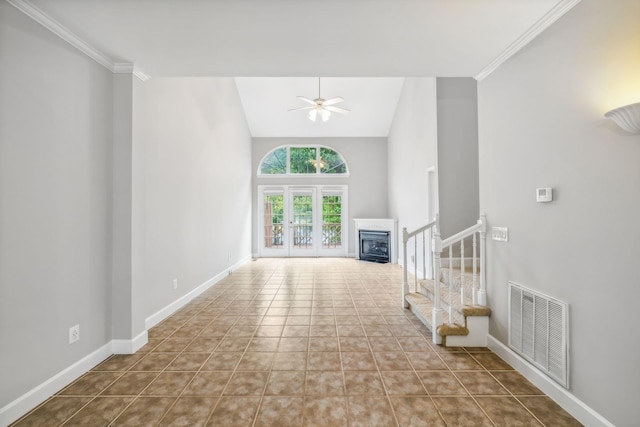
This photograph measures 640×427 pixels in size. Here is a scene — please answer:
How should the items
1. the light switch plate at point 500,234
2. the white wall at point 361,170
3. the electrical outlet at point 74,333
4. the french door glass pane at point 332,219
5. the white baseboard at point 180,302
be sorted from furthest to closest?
the french door glass pane at point 332,219
the white wall at point 361,170
the white baseboard at point 180,302
the light switch plate at point 500,234
the electrical outlet at point 74,333

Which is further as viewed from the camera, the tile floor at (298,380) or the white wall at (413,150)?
the white wall at (413,150)

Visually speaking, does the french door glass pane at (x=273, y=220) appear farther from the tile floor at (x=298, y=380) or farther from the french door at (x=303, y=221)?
the tile floor at (x=298, y=380)

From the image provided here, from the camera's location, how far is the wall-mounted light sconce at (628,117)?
1.45 m

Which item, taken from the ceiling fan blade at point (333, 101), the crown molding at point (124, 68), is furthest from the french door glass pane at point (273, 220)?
the crown molding at point (124, 68)

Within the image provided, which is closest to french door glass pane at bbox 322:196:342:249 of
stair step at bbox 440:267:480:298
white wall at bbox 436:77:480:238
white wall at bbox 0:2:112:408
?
white wall at bbox 436:77:480:238

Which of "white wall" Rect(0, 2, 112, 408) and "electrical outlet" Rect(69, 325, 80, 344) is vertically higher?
"white wall" Rect(0, 2, 112, 408)

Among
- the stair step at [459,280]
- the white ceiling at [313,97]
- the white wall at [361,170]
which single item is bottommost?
the stair step at [459,280]

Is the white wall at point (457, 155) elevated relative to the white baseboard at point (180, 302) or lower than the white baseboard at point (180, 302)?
elevated

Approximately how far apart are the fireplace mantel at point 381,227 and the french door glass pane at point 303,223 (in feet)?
4.13

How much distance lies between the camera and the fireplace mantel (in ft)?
24.2

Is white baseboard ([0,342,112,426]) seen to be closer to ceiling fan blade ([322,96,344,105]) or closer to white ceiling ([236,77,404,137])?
ceiling fan blade ([322,96,344,105])

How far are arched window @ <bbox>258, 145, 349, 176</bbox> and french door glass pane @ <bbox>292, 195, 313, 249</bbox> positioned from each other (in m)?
0.83

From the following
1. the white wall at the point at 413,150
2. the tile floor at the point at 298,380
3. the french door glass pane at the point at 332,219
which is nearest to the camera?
the tile floor at the point at 298,380

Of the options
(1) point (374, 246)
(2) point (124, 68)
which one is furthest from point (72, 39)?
(1) point (374, 246)
